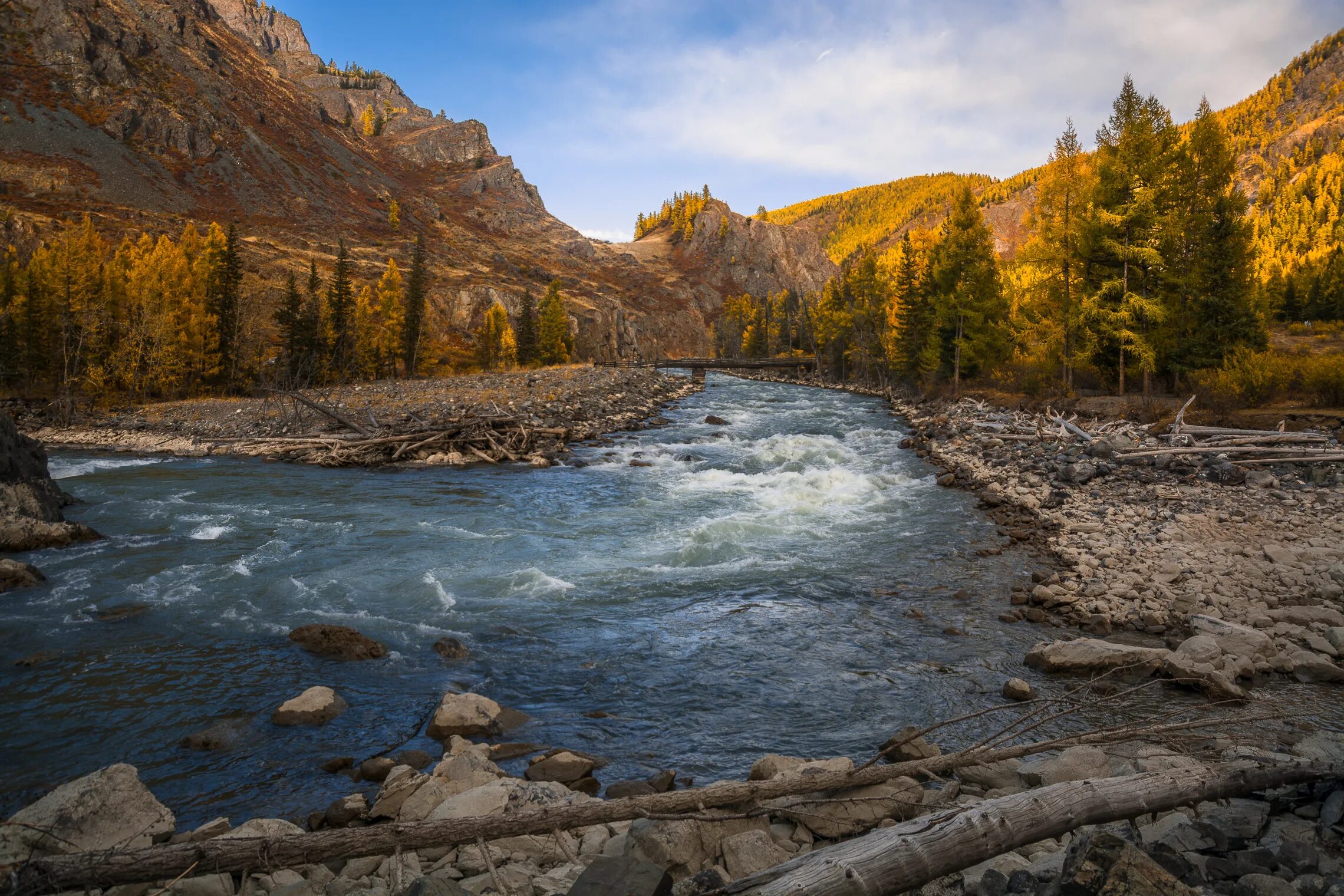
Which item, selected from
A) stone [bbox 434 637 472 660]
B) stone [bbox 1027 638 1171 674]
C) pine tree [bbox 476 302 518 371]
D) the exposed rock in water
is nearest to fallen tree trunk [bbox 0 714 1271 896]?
stone [bbox 1027 638 1171 674]

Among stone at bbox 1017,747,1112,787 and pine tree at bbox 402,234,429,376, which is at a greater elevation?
pine tree at bbox 402,234,429,376

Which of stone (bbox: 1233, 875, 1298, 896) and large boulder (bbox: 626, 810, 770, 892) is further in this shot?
large boulder (bbox: 626, 810, 770, 892)

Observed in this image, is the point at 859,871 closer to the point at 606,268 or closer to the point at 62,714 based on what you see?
the point at 62,714

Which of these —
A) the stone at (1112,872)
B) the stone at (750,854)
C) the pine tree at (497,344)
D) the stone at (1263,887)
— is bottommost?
the stone at (750,854)

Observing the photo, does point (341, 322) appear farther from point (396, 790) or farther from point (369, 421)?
point (396, 790)

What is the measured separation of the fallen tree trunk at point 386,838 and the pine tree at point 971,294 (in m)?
38.4

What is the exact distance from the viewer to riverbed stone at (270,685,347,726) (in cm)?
719

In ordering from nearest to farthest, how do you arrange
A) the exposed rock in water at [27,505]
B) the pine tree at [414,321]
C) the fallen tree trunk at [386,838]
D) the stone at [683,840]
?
the fallen tree trunk at [386,838] → the stone at [683,840] → the exposed rock in water at [27,505] → the pine tree at [414,321]

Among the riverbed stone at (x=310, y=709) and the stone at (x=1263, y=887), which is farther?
the riverbed stone at (x=310, y=709)

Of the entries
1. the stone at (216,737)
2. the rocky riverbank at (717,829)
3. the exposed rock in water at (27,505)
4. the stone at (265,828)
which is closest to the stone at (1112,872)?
the rocky riverbank at (717,829)

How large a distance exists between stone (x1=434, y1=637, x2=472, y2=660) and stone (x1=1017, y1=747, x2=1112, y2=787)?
6.82 m

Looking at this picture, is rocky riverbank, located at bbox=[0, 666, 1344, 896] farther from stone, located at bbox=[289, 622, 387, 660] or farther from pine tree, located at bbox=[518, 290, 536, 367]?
pine tree, located at bbox=[518, 290, 536, 367]

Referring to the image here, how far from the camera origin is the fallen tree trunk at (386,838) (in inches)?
151

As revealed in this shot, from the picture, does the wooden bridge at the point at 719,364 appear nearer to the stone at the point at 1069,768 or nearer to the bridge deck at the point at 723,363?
the bridge deck at the point at 723,363
